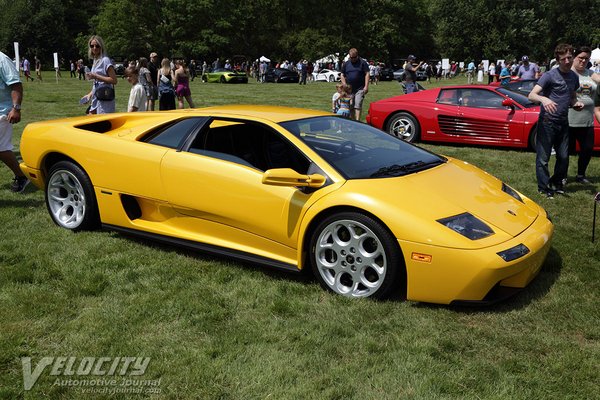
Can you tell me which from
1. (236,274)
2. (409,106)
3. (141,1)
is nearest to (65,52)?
(141,1)

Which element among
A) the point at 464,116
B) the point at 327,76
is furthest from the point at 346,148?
the point at 327,76

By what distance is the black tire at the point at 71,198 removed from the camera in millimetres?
4973

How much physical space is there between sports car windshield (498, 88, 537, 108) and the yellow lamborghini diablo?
547 centimetres

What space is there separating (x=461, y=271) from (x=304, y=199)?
45.7 inches

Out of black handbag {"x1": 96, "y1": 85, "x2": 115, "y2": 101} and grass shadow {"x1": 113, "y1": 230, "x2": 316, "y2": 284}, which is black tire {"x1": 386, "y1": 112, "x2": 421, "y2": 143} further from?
grass shadow {"x1": 113, "y1": 230, "x2": 316, "y2": 284}

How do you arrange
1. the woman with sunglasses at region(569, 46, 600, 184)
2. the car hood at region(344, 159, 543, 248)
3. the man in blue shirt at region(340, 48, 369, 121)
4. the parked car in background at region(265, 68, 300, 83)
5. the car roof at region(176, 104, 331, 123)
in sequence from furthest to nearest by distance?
the parked car in background at region(265, 68, 300, 83) < the man in blue shirt at region(340, 48, 369, 121) < the woman with sunglasses at region(569, 46, 600, 184) < the car roof at region(176, 104, 331, 123) < the car hood at region(344, 159, 543, 248)

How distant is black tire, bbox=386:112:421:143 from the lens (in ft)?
33.6

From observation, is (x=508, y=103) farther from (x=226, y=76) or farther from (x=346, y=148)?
(x=226, y=76)

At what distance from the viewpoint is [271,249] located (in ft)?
13.3

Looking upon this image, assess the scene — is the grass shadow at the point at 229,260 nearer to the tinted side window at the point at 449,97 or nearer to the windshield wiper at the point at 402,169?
the windshield wiper at the point at 402,169

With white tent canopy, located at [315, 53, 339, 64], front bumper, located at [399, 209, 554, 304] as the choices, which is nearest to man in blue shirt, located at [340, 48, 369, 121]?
front bumper, located at [399, 209, 554, 304]

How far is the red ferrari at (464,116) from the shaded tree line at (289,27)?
150 ft

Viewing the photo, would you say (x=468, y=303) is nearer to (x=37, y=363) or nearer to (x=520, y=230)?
(x=520, y=230)

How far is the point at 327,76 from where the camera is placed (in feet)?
127
